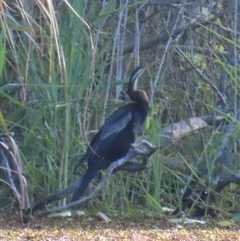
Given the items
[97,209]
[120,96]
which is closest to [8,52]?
[97,209]

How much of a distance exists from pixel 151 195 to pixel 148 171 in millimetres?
203

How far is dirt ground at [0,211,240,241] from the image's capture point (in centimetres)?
458

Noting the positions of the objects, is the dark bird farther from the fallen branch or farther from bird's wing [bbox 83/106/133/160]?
the fallen branch

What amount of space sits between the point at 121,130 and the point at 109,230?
1843mm

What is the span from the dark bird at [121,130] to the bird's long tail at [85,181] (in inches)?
3.3

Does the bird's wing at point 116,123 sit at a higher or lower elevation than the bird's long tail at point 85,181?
higher

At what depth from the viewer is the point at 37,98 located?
19.2ft

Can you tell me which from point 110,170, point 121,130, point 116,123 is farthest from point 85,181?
point 121,130

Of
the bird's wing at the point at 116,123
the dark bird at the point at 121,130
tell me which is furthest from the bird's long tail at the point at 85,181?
the bird's wing at the point at 116,123

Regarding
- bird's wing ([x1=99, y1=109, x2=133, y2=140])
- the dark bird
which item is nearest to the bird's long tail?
the dark bird

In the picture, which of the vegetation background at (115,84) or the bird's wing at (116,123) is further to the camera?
the bird's wing at (116,123)

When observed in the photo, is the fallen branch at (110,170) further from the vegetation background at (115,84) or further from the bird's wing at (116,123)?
the bird's wing at (116,123)

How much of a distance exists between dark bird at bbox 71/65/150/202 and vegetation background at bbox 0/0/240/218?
95 millimetres

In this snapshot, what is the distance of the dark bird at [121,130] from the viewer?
248 inches
